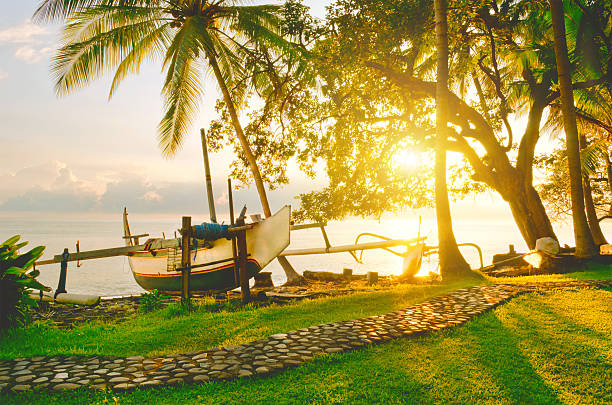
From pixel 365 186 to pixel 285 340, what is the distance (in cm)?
1004

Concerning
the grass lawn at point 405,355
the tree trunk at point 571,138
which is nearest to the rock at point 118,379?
the grass lawn at point 405,355

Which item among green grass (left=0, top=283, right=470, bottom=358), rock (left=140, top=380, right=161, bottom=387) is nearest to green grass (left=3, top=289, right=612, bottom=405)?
rock (left=140, top=380, right=161, bottom=387)

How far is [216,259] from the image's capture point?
1262 cm

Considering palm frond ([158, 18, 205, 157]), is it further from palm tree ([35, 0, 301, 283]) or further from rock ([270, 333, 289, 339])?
rock ([270, 333, 289, 339])

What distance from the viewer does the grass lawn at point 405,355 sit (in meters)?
3.77

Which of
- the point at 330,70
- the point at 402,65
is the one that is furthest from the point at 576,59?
the point at 330,70

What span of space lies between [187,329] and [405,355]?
3.83 m

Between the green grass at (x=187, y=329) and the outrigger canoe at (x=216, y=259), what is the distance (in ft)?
6.66

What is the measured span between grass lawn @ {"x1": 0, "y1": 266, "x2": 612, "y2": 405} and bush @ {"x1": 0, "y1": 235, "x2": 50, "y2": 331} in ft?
1.10

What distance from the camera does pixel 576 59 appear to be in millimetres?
14188

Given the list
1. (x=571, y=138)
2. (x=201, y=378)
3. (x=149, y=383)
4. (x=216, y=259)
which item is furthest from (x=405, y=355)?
(x=571, y=138)

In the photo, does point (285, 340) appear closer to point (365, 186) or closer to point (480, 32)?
point (365, 186)

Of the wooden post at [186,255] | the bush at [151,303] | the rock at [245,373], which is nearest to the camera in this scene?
the rock at [245,373]

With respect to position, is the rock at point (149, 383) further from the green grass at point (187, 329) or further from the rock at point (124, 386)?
the green grass at point (187, 329)
